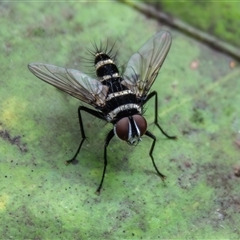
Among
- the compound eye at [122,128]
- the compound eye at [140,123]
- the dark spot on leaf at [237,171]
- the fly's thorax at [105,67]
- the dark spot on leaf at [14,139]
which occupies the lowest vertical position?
the dark spot on leaf at [14,139]

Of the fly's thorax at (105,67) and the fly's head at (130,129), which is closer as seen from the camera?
the fly's head at (130,129)

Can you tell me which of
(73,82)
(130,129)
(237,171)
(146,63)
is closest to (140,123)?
(130,129)

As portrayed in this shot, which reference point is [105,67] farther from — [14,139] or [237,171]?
[237,171]

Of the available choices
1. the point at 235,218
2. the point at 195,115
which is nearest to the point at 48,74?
the point at 195,115

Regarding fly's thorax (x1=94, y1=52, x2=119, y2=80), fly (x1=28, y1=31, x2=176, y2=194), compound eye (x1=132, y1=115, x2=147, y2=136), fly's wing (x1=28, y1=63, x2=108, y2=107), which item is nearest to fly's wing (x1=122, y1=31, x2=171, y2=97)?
fly (x1=28, y1=31, x2=176, y2=194)

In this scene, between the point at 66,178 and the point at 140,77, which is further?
the point at 140,77

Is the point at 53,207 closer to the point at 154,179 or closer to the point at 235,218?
the point at 154,179

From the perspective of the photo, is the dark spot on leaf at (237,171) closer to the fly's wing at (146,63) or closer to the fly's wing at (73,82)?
the fly's wing at (146,63)

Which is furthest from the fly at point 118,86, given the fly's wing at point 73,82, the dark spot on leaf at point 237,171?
the dark spot on leaf at point 237,171
